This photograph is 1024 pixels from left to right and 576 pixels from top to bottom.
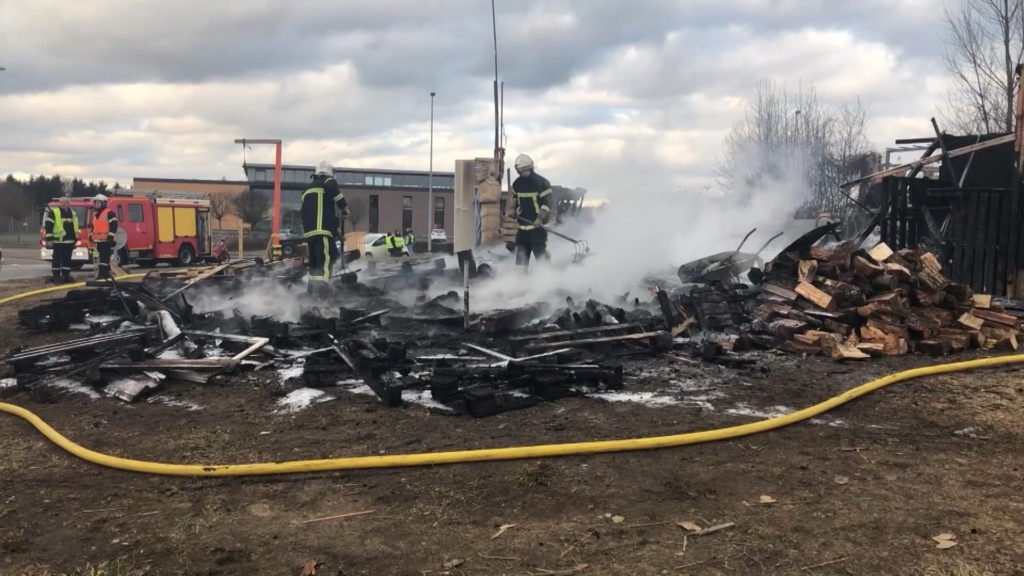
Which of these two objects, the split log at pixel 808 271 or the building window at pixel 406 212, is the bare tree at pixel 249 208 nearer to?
the building window at pixel 406 212

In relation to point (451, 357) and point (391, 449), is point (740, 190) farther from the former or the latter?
point (391, 449)

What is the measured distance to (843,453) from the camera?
423 cm

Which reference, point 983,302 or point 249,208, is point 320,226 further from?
point 249,208

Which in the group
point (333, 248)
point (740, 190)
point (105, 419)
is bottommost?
point (105, 419)

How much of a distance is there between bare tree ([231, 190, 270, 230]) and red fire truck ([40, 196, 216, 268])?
29.7 metres

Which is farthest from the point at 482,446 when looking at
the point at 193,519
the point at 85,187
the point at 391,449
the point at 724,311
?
the point at 85,187

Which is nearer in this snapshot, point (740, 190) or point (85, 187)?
point (740, 190)

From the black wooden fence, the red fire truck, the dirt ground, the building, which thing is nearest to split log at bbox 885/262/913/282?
the black wooden fence

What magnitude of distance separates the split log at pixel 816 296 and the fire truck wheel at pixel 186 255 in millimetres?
21766

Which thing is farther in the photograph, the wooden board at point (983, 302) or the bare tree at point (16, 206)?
the bare tree at point (16, 206)

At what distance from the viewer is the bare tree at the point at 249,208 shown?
174 ft

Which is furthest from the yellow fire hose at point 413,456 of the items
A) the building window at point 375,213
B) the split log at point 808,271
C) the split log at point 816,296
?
the building window at point 375,213

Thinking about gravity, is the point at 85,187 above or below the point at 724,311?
above

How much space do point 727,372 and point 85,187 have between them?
213ft
